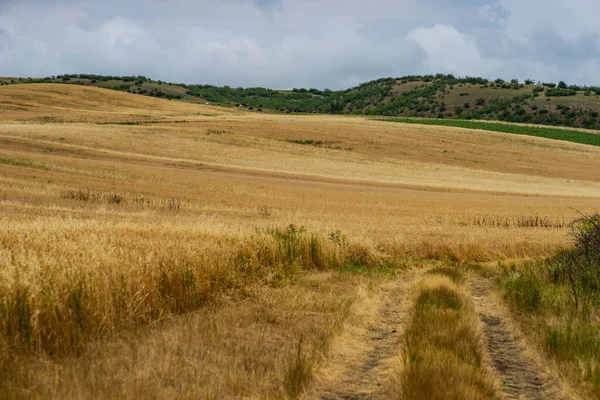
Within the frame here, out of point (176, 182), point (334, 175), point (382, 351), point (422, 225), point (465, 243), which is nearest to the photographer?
point (382, 351)

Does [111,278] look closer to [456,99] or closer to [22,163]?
[22,163]

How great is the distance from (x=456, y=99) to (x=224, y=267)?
15521 centimetres

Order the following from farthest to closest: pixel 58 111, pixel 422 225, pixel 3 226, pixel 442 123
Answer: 1. pixel 442 123
2. pixel 58 111
3. pixel 422 225
4. pixel 3 226

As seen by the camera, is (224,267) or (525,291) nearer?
(224,267)

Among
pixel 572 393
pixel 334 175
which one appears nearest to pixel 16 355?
pixel 572 393

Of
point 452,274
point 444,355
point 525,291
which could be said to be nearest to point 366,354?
point 444,355

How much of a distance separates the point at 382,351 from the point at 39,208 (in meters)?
17.9

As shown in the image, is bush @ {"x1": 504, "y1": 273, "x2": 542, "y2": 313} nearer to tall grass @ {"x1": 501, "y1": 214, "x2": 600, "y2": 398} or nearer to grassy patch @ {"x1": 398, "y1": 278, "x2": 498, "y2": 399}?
tall grass @ {"x1": 501, "y1": 214, "x2": 600, "y2": 398}

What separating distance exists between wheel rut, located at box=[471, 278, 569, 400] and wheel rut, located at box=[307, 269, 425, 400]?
1392mm

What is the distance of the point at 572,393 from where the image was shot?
766cm

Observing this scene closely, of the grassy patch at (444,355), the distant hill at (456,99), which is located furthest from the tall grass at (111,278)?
the distant hill at (456,99)

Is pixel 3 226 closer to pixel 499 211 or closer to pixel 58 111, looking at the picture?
pixel 499 211

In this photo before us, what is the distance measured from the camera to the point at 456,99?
160 meters

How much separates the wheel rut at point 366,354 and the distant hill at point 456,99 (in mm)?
129675
